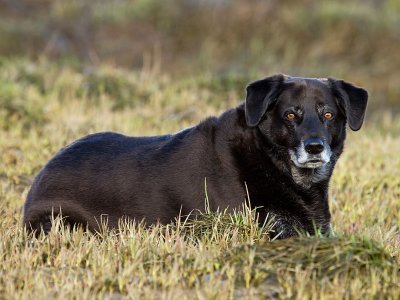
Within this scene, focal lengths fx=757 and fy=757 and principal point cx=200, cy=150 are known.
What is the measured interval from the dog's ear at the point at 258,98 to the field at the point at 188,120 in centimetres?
67

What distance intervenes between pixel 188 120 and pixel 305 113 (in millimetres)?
4823

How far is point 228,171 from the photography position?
518 centimetres

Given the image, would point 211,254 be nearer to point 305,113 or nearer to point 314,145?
point 314,145

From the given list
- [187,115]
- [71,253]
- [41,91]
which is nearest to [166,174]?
[71,253]

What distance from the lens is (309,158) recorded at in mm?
5039

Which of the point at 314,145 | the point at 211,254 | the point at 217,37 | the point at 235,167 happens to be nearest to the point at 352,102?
the point at 314,145

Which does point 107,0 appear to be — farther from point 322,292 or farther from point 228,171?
point 322,292

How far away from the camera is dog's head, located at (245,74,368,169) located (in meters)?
5.07

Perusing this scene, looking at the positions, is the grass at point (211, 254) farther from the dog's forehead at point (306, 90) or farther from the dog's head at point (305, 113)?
the dog's forehead at point (306, 90)

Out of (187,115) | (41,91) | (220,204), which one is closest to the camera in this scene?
(220,204)

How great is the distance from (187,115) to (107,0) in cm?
927

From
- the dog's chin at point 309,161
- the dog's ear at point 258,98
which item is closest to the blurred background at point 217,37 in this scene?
the dog's ear at point 258,98

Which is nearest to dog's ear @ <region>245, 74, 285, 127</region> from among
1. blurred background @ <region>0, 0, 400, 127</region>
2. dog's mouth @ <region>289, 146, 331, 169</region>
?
dog's mouth @ <region>289, 146, 331, 169</region>

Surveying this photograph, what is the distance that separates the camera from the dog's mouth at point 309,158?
16.5 feet
